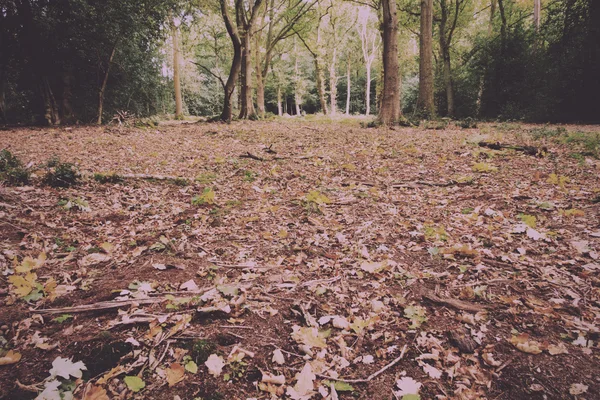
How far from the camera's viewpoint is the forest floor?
167 centimetres

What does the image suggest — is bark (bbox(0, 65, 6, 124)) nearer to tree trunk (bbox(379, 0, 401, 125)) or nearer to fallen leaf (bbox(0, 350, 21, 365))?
tree trunk (bbox(379, 0, 401, 125))

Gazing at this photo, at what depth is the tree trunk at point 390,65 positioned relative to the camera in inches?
378

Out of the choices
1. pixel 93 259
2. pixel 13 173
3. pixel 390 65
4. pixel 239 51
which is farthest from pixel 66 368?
pixel 239 51

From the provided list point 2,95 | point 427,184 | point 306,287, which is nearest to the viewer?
point 306,287

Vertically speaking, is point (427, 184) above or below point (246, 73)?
below

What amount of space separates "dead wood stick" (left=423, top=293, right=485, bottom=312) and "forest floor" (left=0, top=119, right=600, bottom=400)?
0.01 meters

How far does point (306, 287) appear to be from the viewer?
8.27 feet

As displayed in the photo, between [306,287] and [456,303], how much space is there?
1.15m

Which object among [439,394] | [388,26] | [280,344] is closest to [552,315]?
[439,394]

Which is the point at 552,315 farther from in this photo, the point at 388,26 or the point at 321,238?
the point at 388,26

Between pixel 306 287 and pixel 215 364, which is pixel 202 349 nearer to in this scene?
pixel 215 364

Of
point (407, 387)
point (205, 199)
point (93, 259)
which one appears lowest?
point (407, 387)

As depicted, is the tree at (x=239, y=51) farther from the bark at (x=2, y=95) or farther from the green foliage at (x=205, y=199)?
the green foliage at (x=205, y=199)

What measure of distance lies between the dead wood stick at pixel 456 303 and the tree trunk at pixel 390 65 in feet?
29.5
